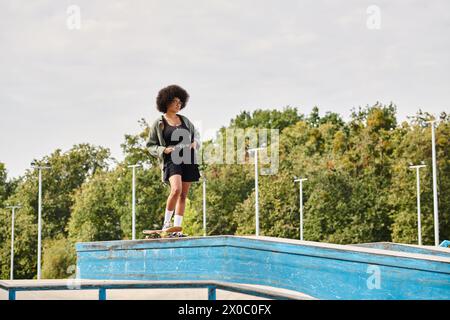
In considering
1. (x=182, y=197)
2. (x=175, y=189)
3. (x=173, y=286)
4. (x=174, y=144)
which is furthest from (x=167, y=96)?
(x=173, y=286)

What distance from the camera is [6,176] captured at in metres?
69.2

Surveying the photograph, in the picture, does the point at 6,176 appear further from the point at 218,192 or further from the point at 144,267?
the point at 144,267

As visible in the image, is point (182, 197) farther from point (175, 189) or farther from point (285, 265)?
point (285, 265)

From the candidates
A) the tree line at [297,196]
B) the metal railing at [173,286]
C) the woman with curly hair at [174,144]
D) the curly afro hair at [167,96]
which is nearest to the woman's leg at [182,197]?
the woman with curly hair at [174,144]

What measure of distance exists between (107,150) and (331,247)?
53.5m

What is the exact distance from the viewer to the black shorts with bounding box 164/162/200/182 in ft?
40.0

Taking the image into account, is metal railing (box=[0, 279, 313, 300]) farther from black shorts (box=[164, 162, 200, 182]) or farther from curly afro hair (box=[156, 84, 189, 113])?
curly afro hair (box=[156, 84, 189, 113])

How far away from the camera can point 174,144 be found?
12258 mm

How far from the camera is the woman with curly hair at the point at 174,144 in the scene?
12188 millimetres

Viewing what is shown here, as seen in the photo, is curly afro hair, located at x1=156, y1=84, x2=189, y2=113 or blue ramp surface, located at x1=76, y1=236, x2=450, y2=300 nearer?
blue ramp surface, located at x1=76, y1=236, x2=450, y2=300

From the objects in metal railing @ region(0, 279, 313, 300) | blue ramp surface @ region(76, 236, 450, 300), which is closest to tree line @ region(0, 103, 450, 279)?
blue ramp surface @ region(76, 236, 450, 300)

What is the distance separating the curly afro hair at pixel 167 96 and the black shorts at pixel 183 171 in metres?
0.89

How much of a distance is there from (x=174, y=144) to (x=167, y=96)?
748 millimetres

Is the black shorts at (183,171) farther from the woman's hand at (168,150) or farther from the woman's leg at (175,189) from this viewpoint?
the woman's hand at (168,150)
